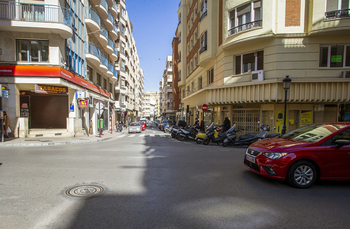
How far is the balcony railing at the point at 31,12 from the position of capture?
13.2 m

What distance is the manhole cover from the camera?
416 cm

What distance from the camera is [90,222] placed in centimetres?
312

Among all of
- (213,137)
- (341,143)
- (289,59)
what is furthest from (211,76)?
(341,143)

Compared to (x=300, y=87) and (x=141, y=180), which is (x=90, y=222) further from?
(x=300, y=87)

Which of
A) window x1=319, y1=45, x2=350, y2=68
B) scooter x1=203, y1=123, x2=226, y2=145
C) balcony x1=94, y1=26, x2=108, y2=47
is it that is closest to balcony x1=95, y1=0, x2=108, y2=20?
balcony x1=94, y1=26, x2=108, y2=47

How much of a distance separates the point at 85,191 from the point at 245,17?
50.0 ft

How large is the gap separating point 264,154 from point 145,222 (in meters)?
3.38

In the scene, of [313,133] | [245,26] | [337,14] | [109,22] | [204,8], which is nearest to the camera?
[313,133]

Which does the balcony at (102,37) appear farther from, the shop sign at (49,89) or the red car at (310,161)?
the red car at (310,161)

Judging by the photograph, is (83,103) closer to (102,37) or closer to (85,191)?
(102,37)

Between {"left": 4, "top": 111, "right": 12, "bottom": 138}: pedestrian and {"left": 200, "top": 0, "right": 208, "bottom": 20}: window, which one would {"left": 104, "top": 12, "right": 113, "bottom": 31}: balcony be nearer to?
{"left": 200, "top": 0, "right": 208, "bottom": 20}: window

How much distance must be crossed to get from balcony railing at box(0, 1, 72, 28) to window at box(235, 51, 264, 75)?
13.4m

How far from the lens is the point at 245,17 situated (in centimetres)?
1437

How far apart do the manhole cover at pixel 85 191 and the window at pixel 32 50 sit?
44.4 feet
